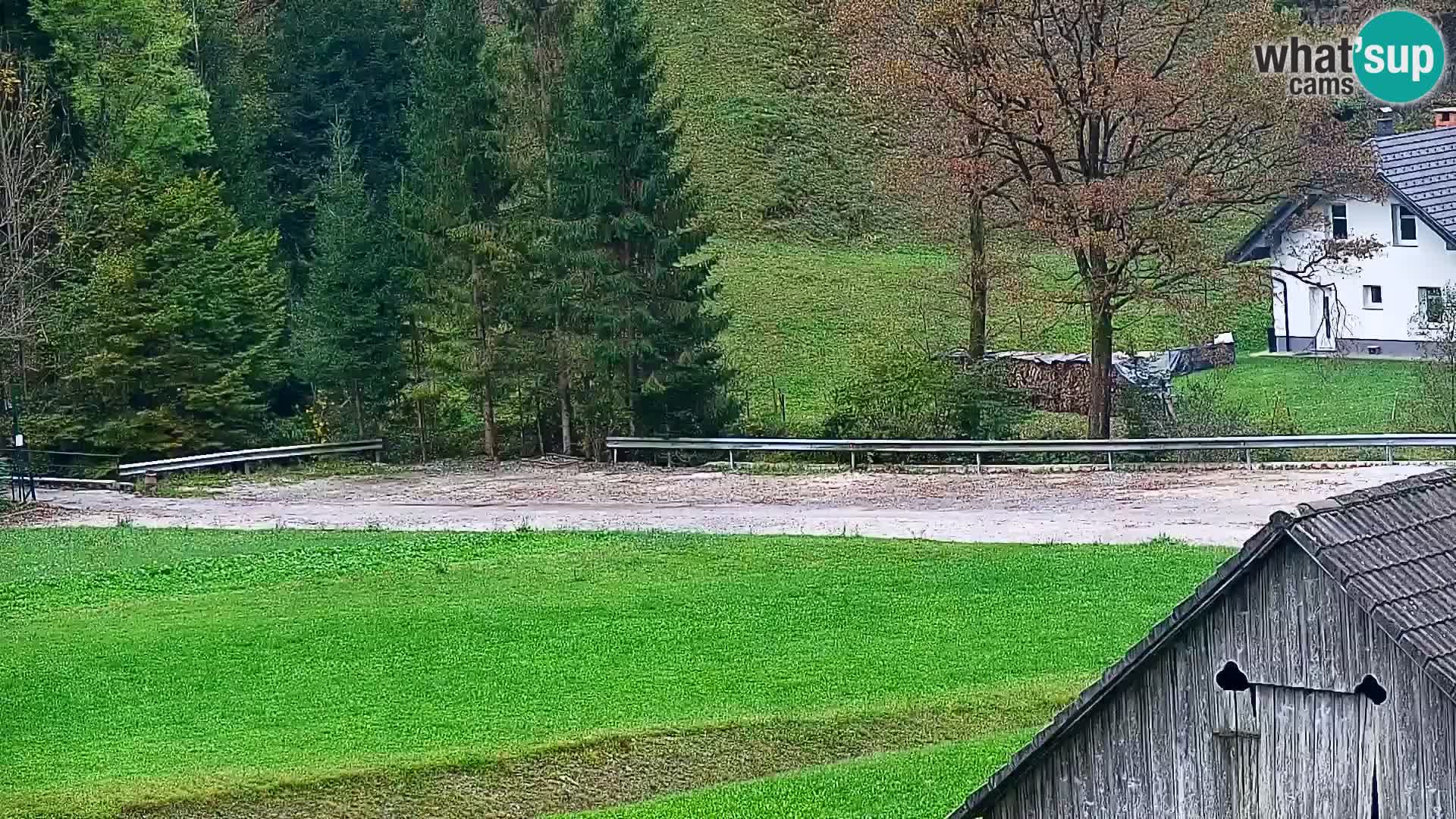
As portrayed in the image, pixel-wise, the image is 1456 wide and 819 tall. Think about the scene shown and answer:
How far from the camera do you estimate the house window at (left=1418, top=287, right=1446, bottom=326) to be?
4325cm

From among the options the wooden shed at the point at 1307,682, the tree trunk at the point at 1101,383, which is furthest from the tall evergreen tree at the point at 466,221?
the wooden shed at the point at 1307,682

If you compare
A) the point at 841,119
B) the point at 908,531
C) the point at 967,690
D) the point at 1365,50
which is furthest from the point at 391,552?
the point at 841,119

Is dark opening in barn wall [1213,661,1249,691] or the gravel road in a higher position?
dark opening in barn wall [1213,661,1249,691]

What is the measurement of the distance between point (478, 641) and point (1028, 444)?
15.8 m

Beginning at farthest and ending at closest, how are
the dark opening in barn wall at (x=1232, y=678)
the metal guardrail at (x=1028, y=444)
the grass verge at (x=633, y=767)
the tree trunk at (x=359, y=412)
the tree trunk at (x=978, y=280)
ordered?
the tree trunk at (x=359, y=412), the tree trunk at (x=978, y=280), the metal guardrail at (x=1028, y=444), the grass verge at (x=633, y=767), the dark opening in barn wall at (x=1232, y=678)

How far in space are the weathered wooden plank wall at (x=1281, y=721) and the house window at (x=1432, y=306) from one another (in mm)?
35362

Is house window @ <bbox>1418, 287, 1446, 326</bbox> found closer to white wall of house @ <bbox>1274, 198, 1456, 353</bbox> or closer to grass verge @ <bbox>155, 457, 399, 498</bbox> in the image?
white wall of house @ <bbox>1274, 198, 1456, 353</bbox>

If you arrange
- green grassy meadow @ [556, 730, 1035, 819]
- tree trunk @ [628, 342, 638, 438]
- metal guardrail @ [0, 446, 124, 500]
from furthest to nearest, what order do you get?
tree trunk @ [628, 342, 638, 438], metal guardrail @ [0, 446, 124, 500], green grassy meadow @ [556, 730, 1035, 819]

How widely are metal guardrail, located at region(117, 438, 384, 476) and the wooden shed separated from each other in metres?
33.8

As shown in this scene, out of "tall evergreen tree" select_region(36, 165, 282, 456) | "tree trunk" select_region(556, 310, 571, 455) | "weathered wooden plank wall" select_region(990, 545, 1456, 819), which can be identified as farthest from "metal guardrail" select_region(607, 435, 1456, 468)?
"weathered wooden plank wall" select_region(990, 545, 1456, 819)

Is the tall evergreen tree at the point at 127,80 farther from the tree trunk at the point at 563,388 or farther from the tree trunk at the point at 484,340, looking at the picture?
the tree trunk at the point at 563,388

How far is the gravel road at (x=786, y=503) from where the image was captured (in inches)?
1185

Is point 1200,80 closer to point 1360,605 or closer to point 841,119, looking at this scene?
point 1360,605

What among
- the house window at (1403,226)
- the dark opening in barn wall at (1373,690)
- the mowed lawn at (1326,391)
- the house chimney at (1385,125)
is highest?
the house chimney at (1385,125)
